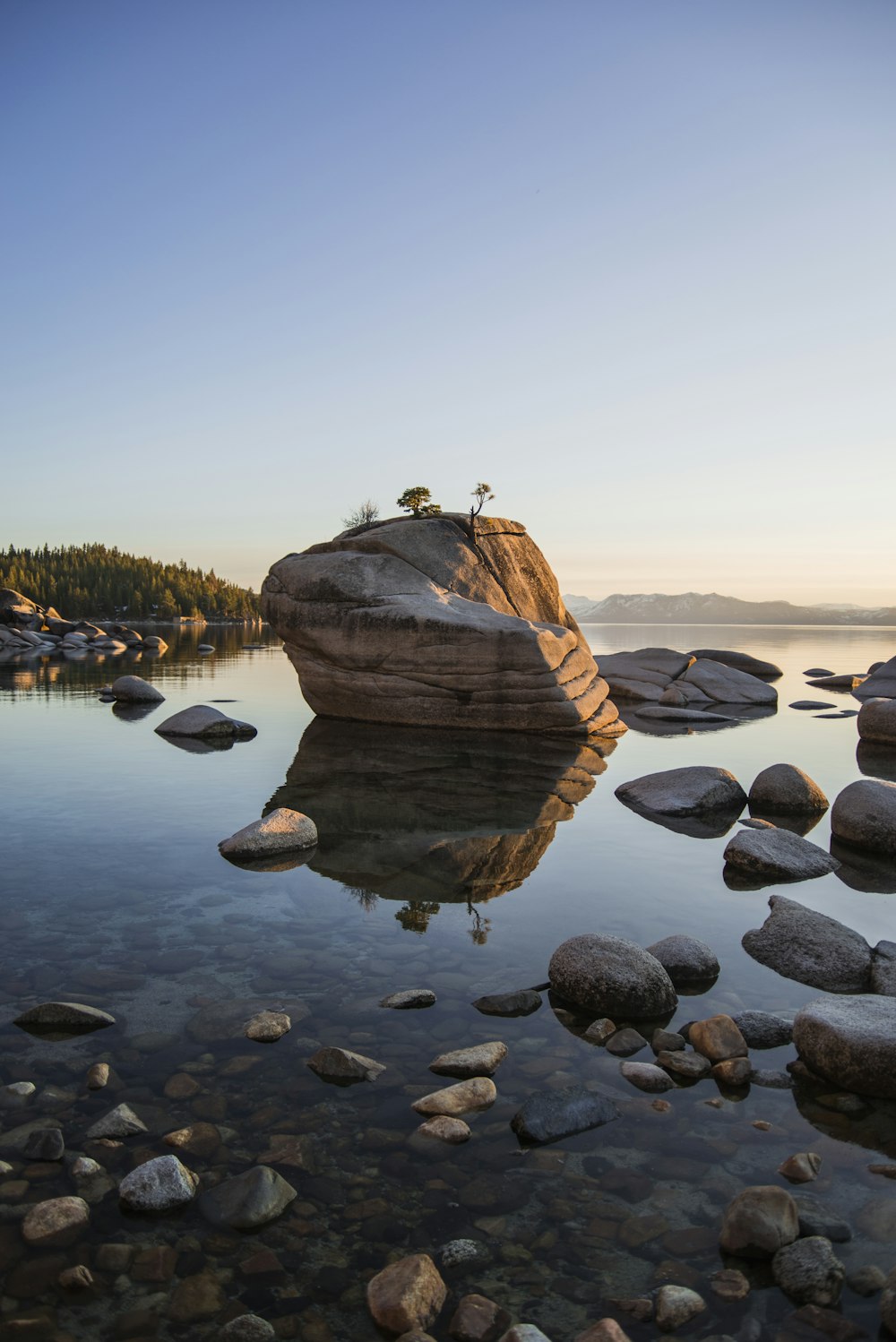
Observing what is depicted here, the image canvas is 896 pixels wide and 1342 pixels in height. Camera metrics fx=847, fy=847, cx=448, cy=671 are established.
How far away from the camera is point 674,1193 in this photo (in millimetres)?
4102

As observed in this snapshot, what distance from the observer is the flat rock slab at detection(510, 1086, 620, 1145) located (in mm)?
4539

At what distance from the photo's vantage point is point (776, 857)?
9.78 metres

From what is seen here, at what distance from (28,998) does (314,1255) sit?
328 cm

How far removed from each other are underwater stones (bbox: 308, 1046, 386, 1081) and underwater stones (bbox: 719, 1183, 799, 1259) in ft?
6.96

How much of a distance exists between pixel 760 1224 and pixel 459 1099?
5.54ft

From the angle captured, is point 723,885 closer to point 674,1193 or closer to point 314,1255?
point 674,1193

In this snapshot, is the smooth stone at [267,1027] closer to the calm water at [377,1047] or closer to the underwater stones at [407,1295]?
the calm water at [377,1047]

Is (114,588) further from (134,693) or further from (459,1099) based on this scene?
(459,1099)

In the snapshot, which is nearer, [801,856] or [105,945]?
[105,945]

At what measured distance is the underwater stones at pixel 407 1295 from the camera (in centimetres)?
328

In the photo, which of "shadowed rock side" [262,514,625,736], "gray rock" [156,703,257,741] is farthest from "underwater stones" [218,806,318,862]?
"shadowed rock side" [262,514,625,736]

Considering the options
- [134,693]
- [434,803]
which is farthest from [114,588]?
[434,803]

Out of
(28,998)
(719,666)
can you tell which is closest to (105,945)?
(28,998)

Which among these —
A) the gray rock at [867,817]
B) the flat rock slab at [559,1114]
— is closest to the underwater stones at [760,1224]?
the flat rock slab at [559,1114]
